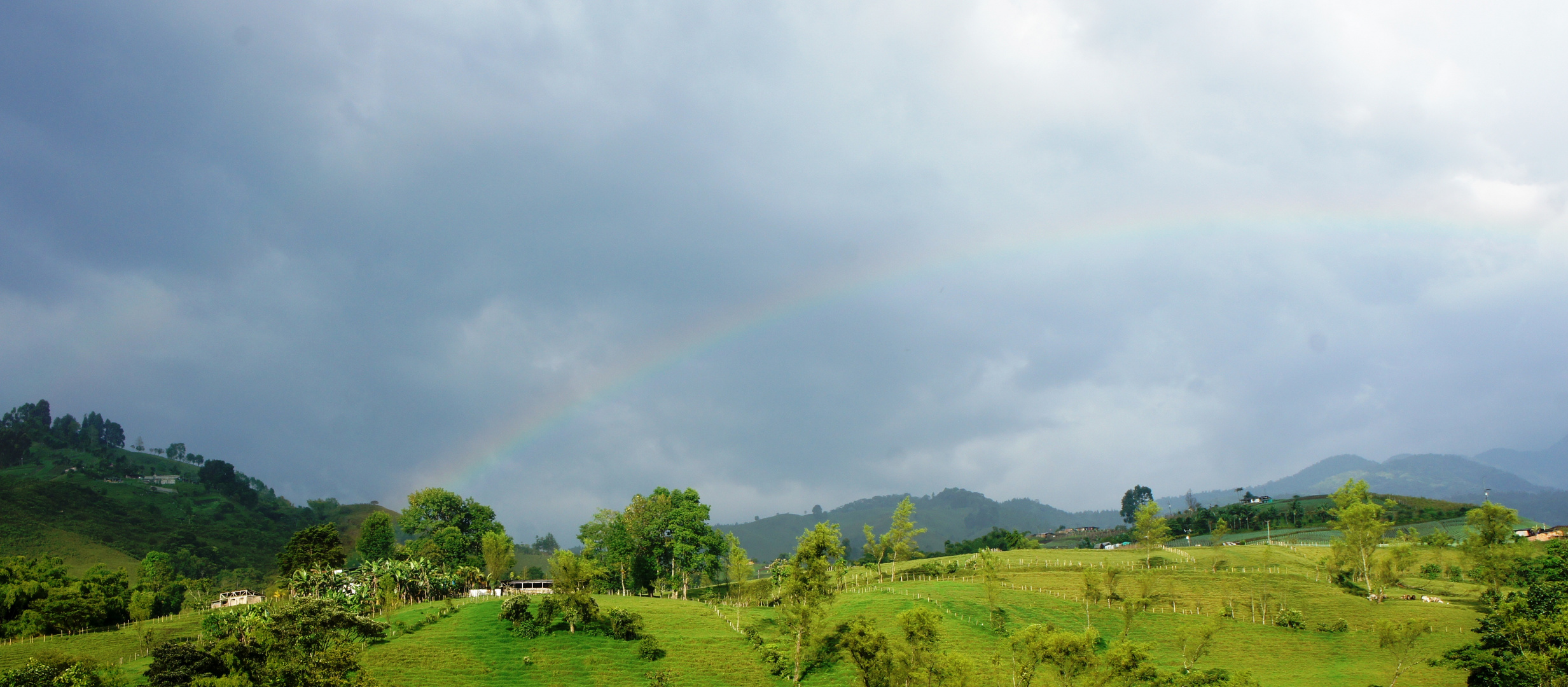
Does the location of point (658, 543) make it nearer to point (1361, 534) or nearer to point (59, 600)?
point (59, 600)

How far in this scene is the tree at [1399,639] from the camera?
6277cm

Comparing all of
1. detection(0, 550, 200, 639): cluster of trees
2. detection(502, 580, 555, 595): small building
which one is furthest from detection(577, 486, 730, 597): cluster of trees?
detection(0, 550, 200, 639): cluster of trees

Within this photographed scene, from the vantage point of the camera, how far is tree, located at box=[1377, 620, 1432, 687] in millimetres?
62772

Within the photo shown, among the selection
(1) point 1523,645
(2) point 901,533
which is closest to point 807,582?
(1) point 1523,645

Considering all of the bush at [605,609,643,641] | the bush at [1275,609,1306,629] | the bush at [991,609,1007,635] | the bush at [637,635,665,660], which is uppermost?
the bush at [605,609,643,641]

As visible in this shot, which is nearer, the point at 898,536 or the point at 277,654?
the point at 277,654

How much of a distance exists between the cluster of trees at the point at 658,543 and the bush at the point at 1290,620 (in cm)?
6810

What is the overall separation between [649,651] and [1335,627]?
7101 cm

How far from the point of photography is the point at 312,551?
343ft

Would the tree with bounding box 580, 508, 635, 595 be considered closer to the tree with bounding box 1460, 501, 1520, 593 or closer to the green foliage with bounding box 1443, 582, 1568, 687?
the green foliage with bounding box 1443, 582, 1568, 687

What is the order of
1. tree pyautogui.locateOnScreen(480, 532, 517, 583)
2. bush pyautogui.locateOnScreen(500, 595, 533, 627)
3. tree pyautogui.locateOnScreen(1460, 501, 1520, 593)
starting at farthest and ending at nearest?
1. tree pyautogui.locateOnScreen(480, 532, 517, 583)
2. tree pyautogui.locateOnScreen(1460, 501, 1520, 593)
3. bush pyautogui.locateOnScreen(500, 595, 533, 627)

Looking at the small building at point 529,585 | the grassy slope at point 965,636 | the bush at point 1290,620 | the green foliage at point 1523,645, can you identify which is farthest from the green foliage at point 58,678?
the bush at point 1290,620

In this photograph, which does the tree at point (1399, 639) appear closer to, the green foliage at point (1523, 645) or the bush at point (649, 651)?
the green foliage at point (1523, 645)

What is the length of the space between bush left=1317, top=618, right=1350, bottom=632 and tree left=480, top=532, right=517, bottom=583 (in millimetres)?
100249
